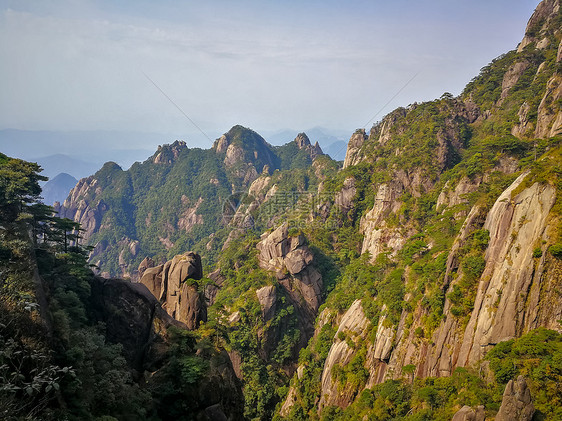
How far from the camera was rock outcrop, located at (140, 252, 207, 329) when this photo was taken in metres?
28.5

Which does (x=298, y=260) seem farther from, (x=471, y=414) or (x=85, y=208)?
(x=85, y=208)

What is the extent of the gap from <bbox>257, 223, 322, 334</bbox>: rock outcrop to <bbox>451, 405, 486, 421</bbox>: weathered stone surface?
3511 centimetres

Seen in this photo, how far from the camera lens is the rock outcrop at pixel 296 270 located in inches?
2125

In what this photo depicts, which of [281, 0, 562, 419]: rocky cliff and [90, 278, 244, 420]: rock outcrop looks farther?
[281, 0, 562, 419]: rocky cliff

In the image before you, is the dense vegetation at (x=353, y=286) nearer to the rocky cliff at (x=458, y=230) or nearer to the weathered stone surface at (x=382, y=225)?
the rocky cliff at (x=458, y=230)

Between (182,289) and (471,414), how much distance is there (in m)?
22.7

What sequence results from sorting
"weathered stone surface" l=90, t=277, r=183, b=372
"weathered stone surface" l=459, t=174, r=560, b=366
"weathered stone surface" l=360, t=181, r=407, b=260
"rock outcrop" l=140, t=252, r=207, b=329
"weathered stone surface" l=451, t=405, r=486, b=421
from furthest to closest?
"weathered stone surface" l=360, t=181, r=407, b=260 → "rock outcrop" l=140, t=252, r=207, b=329 → "weathered stone surface" l=459, t=174, r=560, b=366 → "weathered stone surface" l=90, t=277, r=183, b=372 → "weathered stone surface" l=451, t=405, r=486, b=421

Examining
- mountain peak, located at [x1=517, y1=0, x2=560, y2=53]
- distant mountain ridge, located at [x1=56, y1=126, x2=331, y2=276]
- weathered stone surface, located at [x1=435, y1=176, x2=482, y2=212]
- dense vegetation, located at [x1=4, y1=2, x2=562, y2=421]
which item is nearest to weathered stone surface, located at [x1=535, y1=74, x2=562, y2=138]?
dense vegetation, located at [x1=4, y1=2, x2=562, y2=421]

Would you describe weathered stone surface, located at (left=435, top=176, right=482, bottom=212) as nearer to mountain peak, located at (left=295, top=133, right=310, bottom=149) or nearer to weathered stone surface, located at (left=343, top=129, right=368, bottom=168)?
weathered stone surface, located at (left=343, top=129, right=368, bottom=168)

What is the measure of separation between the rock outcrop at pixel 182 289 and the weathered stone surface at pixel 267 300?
20.1 meters

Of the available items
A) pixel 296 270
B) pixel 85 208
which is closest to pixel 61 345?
pixel 296 270

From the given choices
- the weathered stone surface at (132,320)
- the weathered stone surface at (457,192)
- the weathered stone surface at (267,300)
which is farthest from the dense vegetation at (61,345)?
the weathered stone surface at (457,192)

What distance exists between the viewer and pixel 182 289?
29.1 m

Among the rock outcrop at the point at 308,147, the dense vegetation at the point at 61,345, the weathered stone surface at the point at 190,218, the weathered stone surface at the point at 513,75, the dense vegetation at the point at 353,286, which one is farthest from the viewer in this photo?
the rock outcrop at the point at 308,147
